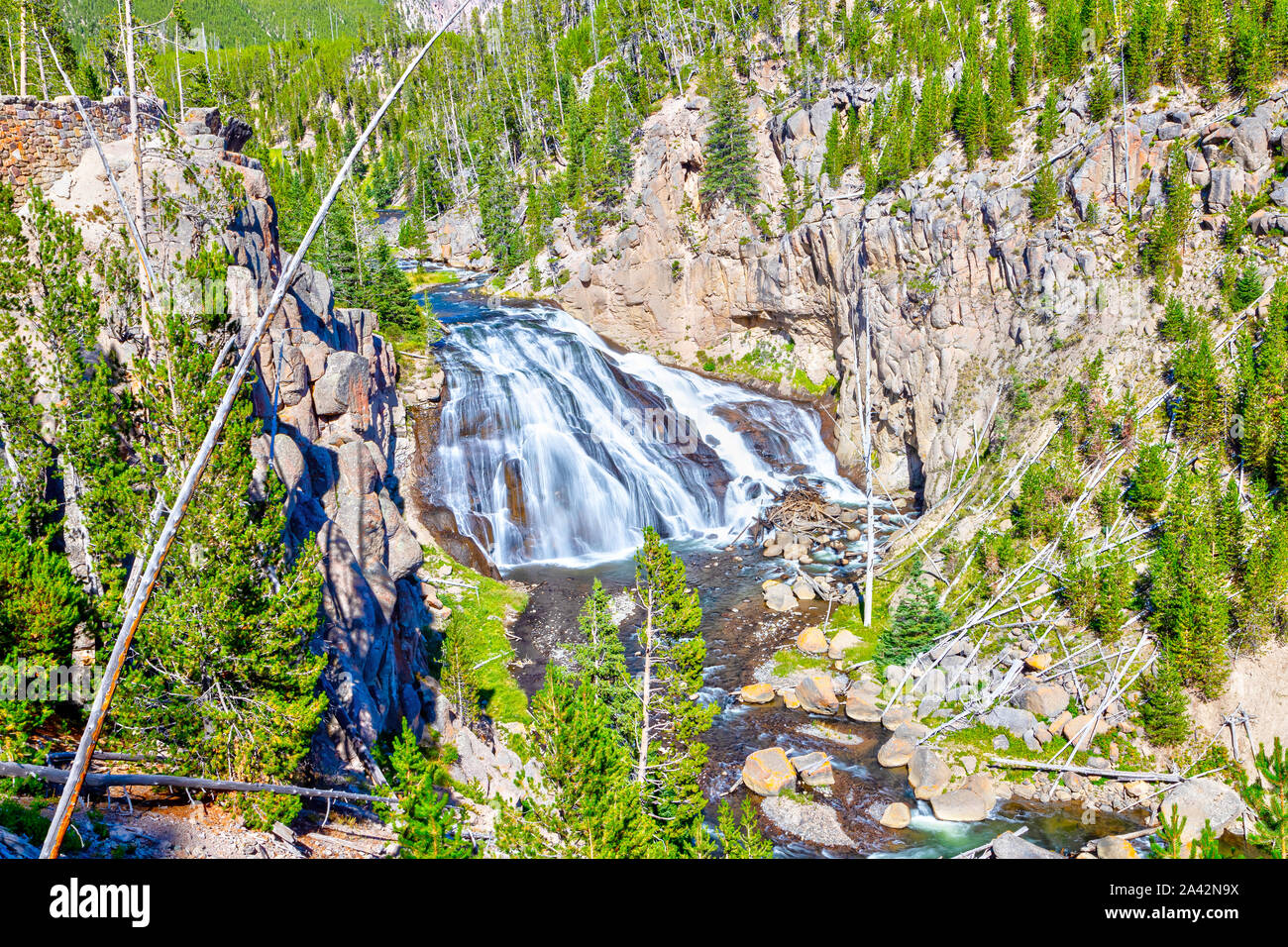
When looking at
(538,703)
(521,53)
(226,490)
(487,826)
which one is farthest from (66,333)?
(521,53)

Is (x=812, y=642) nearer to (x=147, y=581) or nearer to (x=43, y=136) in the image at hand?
(x=147, y=581)

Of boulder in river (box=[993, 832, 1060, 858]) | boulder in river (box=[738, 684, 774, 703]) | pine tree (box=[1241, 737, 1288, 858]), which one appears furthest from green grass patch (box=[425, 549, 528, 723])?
pine tree (box=[1241, 737, 1288, 858])

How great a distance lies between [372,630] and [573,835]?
37.5 feet

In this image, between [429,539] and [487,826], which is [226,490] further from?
[429,539]

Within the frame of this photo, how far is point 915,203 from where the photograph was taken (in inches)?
1810

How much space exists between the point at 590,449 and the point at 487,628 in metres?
13.9

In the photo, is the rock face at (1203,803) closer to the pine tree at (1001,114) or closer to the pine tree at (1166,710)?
the pine tree at (1166,710)

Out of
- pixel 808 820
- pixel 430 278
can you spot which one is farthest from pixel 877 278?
pixel 430 278

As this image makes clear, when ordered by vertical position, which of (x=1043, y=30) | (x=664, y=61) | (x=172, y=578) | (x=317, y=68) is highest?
(x=317, y=68)

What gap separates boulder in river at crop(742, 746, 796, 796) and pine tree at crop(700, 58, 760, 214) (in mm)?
44122

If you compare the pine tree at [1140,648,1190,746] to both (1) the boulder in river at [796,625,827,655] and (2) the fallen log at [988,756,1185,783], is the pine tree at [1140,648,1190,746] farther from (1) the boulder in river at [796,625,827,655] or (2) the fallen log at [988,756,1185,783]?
(1) the boulder in river at [796,625,827,655]

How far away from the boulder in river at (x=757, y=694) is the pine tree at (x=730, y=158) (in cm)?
4037

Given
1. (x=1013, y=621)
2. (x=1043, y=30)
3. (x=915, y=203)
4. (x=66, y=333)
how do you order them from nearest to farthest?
(x=66, y=333) < (x=1013, y=621) < (x=915, y=203) < (x=1043, y=30)

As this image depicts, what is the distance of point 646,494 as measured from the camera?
1636 inches
